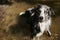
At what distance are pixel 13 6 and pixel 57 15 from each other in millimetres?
2048

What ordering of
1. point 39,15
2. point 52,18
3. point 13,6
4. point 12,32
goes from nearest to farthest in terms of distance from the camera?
point 39,15 → point 12,32 → point 52,18 → point 13,6

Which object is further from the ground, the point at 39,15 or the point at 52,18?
the point at 39,15

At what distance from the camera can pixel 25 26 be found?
7.66m

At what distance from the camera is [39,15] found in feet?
22.2

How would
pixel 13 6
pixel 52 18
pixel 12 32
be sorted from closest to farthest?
1. pixel 12 32
2. pixel 52 18
3. pixel 13 6

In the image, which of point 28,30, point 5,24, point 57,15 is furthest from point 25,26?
point 57,15

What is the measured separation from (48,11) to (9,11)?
6.60 ft

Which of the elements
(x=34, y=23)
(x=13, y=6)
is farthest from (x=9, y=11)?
(x=34, y=23)

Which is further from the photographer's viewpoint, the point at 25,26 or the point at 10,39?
the point at 25,26

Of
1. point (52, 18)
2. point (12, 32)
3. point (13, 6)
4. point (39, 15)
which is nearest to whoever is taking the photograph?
point (39, 15)

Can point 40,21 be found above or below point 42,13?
below

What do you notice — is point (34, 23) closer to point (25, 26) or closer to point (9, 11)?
point (25, 26)

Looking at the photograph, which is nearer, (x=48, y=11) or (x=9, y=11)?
(x=48, y=11)

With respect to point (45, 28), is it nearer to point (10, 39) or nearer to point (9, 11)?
point (10, 39)
